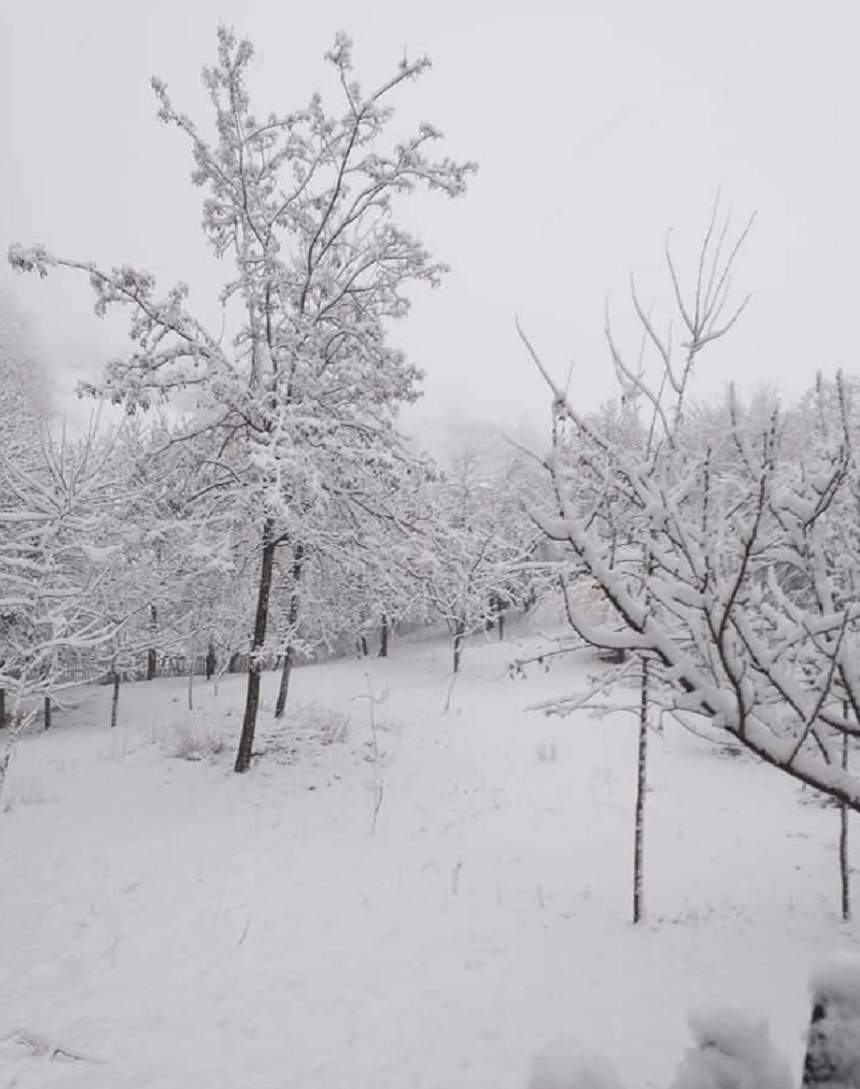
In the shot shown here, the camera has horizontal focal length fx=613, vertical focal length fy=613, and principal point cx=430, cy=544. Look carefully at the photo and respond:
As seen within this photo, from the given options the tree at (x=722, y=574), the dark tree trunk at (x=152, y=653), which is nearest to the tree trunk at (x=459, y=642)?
the tree at (x=722, y=574)

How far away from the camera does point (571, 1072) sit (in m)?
1.61

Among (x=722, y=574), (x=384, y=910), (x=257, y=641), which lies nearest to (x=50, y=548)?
(x=257, y=641)

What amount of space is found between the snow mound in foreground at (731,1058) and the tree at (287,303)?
24.1 feet

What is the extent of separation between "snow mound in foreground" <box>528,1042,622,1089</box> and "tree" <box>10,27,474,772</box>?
7272 mm

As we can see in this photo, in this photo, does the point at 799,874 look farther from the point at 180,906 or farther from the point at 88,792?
the point at 88,792

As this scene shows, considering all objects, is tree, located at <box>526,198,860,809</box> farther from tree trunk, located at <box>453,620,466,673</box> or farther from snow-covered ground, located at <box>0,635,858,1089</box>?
tree trunk, located at <box>453,620,466,673</box>

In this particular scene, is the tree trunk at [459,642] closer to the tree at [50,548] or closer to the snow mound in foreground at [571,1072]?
the snow mound in foreground at [571,1072]

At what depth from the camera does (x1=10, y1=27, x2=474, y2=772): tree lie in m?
8.82

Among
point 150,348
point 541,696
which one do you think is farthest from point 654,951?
point 541,696

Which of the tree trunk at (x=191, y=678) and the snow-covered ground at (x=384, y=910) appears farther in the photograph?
the tree trunk at (x=191, y=678)

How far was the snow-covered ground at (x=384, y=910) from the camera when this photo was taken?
14.6 feet

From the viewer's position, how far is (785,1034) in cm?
479

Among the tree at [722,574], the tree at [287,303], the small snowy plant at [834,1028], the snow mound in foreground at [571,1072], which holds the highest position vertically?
the tree at [287,303]

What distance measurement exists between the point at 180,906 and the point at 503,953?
134 inches
